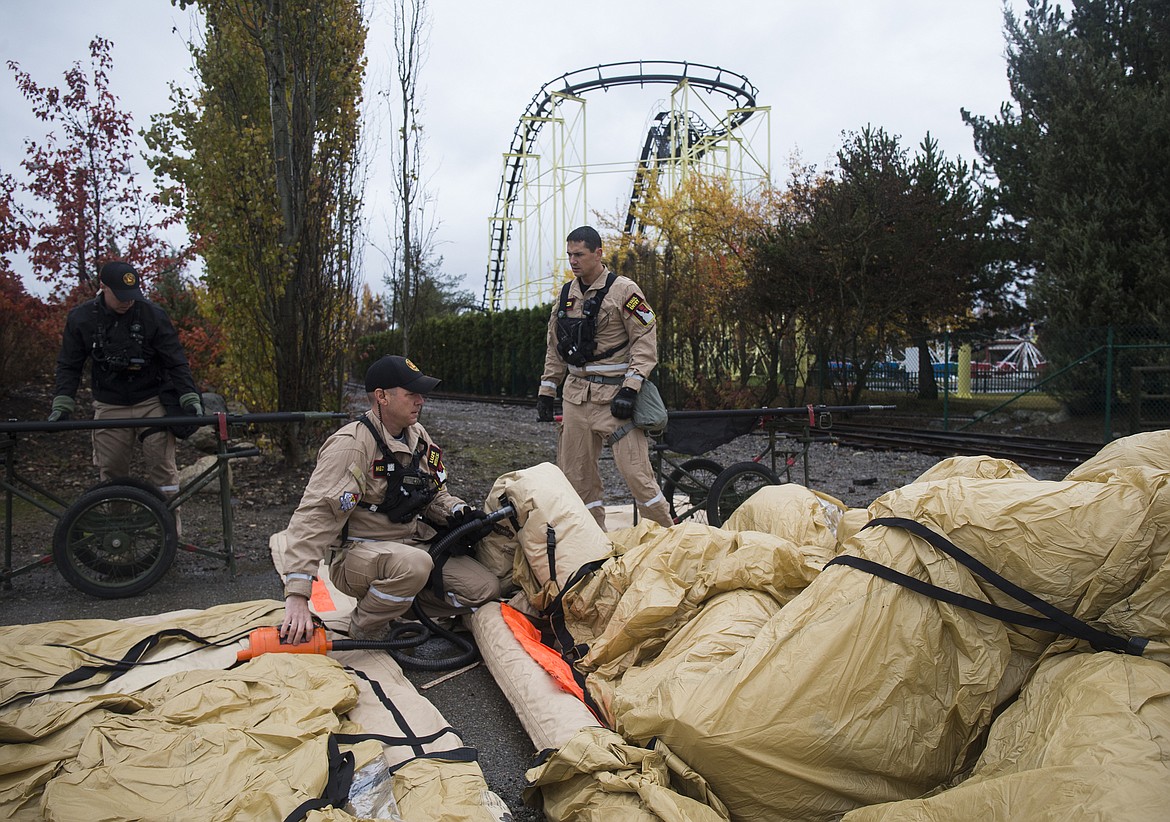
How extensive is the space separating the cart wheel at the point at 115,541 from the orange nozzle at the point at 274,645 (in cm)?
182

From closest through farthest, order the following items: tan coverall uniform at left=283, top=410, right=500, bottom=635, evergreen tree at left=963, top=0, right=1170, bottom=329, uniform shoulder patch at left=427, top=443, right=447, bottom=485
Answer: tan coverall uniform at left=283, top=410, right=500, bottom=635, uniform shoulder patch at left=427, top=443, right=447, bottom=485, evergreen tree at left=963, top=0, right=1170, bottom=329

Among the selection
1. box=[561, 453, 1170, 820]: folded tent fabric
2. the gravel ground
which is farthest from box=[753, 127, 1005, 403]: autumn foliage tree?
Answer: box=[561, 453, 1170, 820]: folded tent fabric

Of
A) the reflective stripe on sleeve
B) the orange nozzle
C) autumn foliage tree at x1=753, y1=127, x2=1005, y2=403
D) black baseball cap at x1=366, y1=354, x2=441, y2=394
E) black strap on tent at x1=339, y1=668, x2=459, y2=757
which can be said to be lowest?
black strap on tent at x1=339, y1=668, x2=459, y2=757

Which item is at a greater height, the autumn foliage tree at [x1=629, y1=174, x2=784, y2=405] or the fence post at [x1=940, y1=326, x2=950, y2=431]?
the autumn foliage tree at [x1=629, y1=174, x2=784, y2=405]

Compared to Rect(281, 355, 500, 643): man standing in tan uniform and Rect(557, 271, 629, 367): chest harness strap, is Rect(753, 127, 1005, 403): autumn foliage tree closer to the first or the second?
Rect(557, 271, 629, 367): chest harness strap

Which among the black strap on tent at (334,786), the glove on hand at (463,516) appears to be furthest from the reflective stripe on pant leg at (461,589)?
the black strap on tent at (334,786)

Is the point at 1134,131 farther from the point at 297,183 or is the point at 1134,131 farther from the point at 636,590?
the point at 636,590

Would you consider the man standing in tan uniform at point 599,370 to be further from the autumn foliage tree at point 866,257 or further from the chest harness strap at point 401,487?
the autumn foliage tree at point 866,257

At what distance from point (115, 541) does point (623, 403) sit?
121 inches

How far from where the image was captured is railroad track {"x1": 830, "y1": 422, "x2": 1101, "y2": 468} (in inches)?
391

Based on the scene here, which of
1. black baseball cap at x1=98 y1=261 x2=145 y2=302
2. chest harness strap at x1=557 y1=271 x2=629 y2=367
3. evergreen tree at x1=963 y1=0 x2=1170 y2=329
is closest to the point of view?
black baseball cap at x1=98 y1=261 x2=145 y2=302

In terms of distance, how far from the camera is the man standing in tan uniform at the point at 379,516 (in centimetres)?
341

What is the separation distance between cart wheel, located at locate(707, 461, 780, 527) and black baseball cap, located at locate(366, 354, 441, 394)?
2.52m

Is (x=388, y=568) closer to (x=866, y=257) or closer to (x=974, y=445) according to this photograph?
(x=974, y=445)
